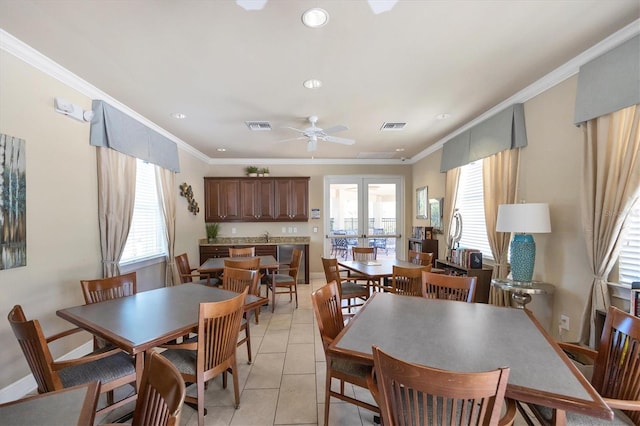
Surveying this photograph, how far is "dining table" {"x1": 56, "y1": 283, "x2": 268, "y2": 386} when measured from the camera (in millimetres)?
1542

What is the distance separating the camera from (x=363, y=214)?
6.36 meters

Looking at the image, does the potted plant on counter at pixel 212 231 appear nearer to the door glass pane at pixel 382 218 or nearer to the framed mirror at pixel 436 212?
the door glass pane at pixel 382 218

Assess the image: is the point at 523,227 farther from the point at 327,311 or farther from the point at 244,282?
the point at 244,282

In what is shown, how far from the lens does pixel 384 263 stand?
3.80 m

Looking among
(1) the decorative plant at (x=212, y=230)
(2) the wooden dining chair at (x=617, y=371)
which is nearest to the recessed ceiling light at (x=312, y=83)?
(2) the wooden dining chair at (x=617, y=371)

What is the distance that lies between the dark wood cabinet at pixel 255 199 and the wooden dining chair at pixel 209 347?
4.19 metres

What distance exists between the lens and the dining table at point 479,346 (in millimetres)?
1032

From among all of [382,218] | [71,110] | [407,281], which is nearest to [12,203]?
[71,110]

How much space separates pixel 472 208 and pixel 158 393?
4361 mm

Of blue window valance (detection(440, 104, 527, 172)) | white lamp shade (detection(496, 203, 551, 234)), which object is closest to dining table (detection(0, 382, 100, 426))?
white lamp shade (detection(496, 203, 551, 234))

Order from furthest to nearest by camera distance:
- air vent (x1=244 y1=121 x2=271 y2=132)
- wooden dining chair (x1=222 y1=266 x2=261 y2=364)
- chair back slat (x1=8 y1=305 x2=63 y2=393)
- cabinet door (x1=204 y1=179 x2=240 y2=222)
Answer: cabinet door (x1=204 y1=179 x2=240 y2=222)
air vent (x1=244 y1=121 x2=271 y2=132)
wooden dining chair (x1=222 y1=266 x2=261 y2=364)
chair back slat (x1=8 y1=305 x2=63 y2=393)

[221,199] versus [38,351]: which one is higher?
[221,199]

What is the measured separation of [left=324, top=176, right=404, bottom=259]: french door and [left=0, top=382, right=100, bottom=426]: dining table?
5.46 metres

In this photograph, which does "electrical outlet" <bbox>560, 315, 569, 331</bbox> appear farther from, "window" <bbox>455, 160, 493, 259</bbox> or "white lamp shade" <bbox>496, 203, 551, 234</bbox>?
"window" <bbox>455, 160, 493, 259</bbox>
